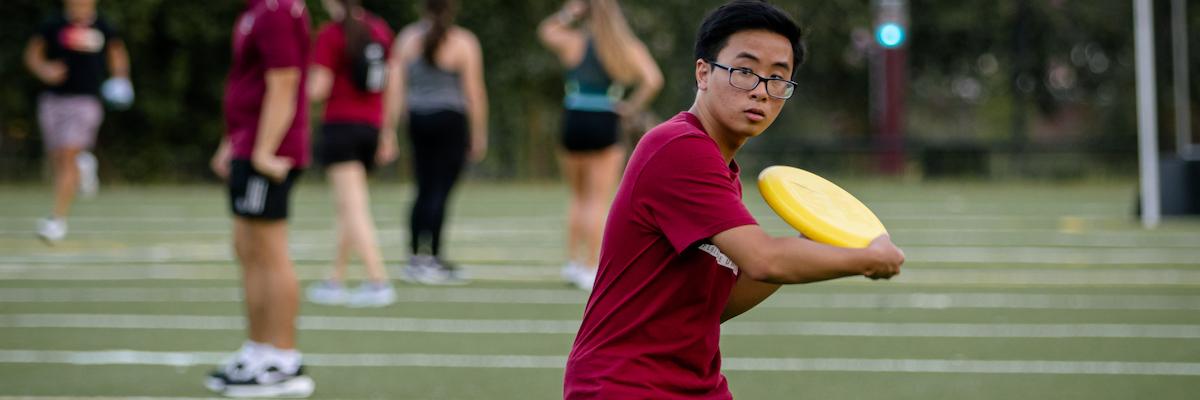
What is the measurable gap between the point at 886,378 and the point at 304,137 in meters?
2.62

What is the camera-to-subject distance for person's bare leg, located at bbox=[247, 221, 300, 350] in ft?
20.3

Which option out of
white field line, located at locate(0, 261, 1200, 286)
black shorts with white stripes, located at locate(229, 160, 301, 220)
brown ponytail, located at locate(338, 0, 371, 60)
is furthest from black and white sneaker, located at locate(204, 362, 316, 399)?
white field line, located at locate(0, 261, 1200, 286)

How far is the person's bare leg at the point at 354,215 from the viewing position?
9.02 m

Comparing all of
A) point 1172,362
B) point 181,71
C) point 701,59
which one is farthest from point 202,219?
point 701,59

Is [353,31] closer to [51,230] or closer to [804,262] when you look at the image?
[51,230]

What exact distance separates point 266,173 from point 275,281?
0.44m

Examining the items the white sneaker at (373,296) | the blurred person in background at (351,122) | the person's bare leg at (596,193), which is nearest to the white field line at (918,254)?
the person's bare leg at (596,193)

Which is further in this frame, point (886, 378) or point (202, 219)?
point (202, 219)

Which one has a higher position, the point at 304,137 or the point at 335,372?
the point at 304,137

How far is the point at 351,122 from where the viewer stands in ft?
30.5

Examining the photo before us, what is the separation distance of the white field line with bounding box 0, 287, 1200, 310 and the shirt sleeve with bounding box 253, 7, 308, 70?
3.46 meters

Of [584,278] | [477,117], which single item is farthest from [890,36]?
[584,278]

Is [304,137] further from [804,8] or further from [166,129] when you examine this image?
[804,8]

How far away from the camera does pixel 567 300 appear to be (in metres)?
9.43
